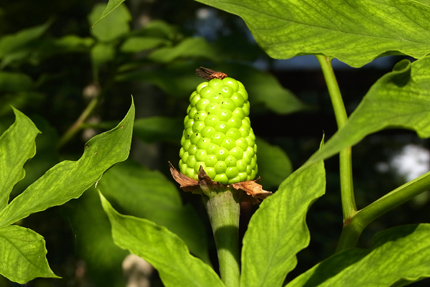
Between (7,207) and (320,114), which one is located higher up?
(7,207)

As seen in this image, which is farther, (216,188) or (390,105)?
(216,188)

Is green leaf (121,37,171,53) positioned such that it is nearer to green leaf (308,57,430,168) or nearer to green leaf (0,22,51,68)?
green leaf (0,22,51,68)

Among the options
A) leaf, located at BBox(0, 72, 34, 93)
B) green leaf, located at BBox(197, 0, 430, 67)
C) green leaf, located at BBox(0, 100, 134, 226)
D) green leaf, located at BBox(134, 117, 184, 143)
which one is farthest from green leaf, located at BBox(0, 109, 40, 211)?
leaf, located at BBox(0, 72, 34, 93)

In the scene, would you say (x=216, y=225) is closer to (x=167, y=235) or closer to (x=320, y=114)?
(x=167, y=235)

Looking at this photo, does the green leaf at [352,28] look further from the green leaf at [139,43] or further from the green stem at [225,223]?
the green leaf at [139,43]

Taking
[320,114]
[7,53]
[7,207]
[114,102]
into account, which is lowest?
[114,102]

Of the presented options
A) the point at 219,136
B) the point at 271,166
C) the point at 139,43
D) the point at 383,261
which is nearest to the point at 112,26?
the point at 139,43

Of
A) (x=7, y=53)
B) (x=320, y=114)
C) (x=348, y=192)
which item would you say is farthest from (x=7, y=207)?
(x=320, y=114)
